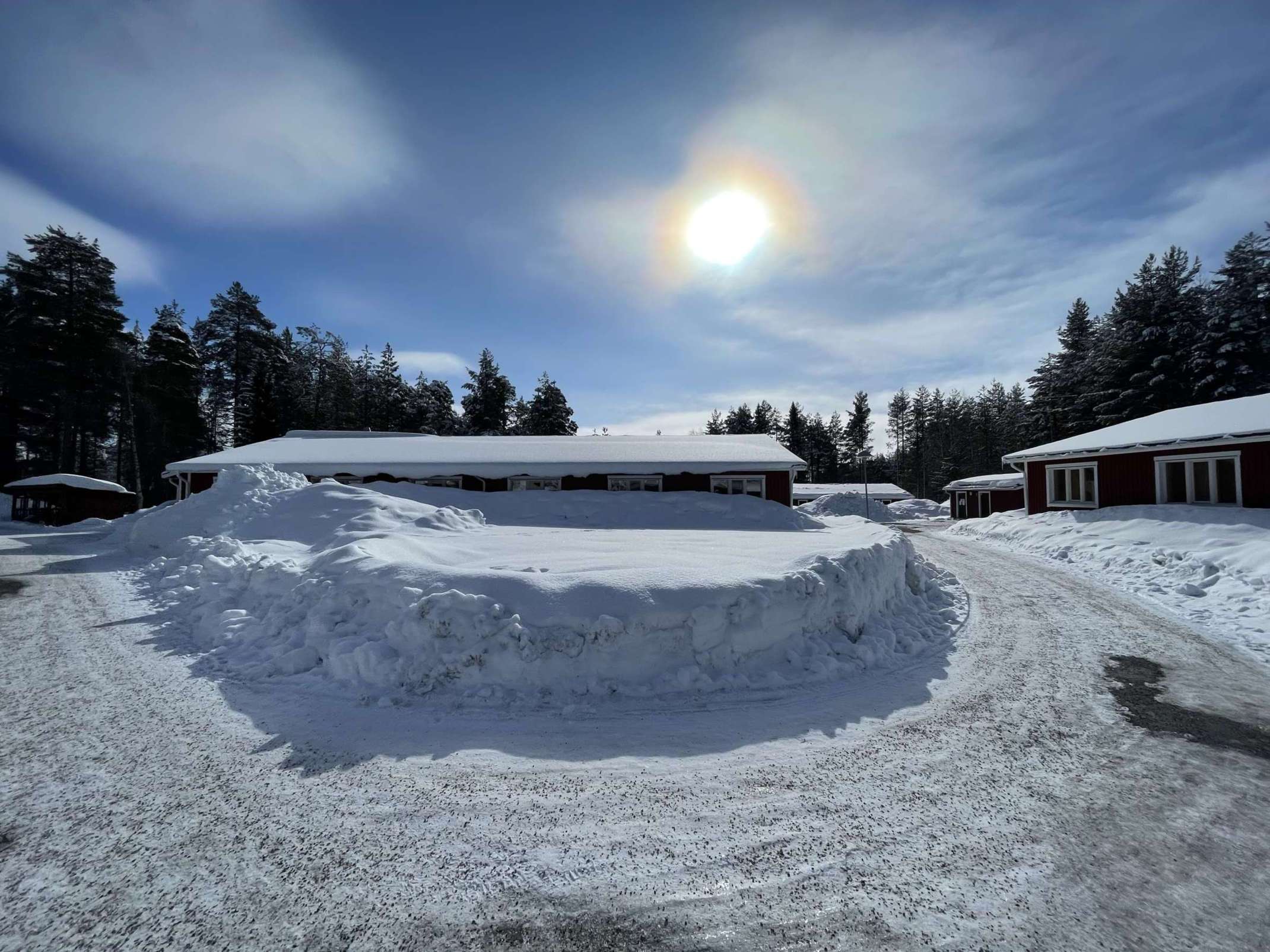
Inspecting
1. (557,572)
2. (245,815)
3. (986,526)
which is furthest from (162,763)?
(986,526)

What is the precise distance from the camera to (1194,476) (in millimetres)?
16844

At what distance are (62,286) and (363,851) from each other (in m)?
51.4

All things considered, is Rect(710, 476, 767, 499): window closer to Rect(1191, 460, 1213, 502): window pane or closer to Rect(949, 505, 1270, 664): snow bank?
Rect(949, 505, 1270, 664): snow bank

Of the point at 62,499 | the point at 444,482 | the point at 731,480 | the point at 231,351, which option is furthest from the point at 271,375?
the point at 731,480

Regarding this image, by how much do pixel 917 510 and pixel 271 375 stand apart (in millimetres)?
59925

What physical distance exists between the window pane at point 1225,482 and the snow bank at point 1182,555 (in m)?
2.02

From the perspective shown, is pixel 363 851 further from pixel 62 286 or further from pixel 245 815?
pixel 62 286

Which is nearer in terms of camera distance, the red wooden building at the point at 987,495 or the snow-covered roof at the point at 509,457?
the snow-covered roof at the point at 509,457

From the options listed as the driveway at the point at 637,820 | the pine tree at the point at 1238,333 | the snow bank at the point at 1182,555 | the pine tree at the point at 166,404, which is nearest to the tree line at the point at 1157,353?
the pine tree at the point at 1238,333

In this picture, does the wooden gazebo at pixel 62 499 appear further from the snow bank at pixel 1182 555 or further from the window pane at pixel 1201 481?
the window pane at pixel 1201 481

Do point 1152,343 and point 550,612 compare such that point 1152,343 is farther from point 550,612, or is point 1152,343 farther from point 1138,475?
point 550,612

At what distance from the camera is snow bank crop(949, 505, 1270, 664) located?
28.9ft

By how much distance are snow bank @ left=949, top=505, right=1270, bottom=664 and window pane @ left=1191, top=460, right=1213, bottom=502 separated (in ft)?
6.64

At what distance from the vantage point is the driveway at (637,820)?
8.55 ft
